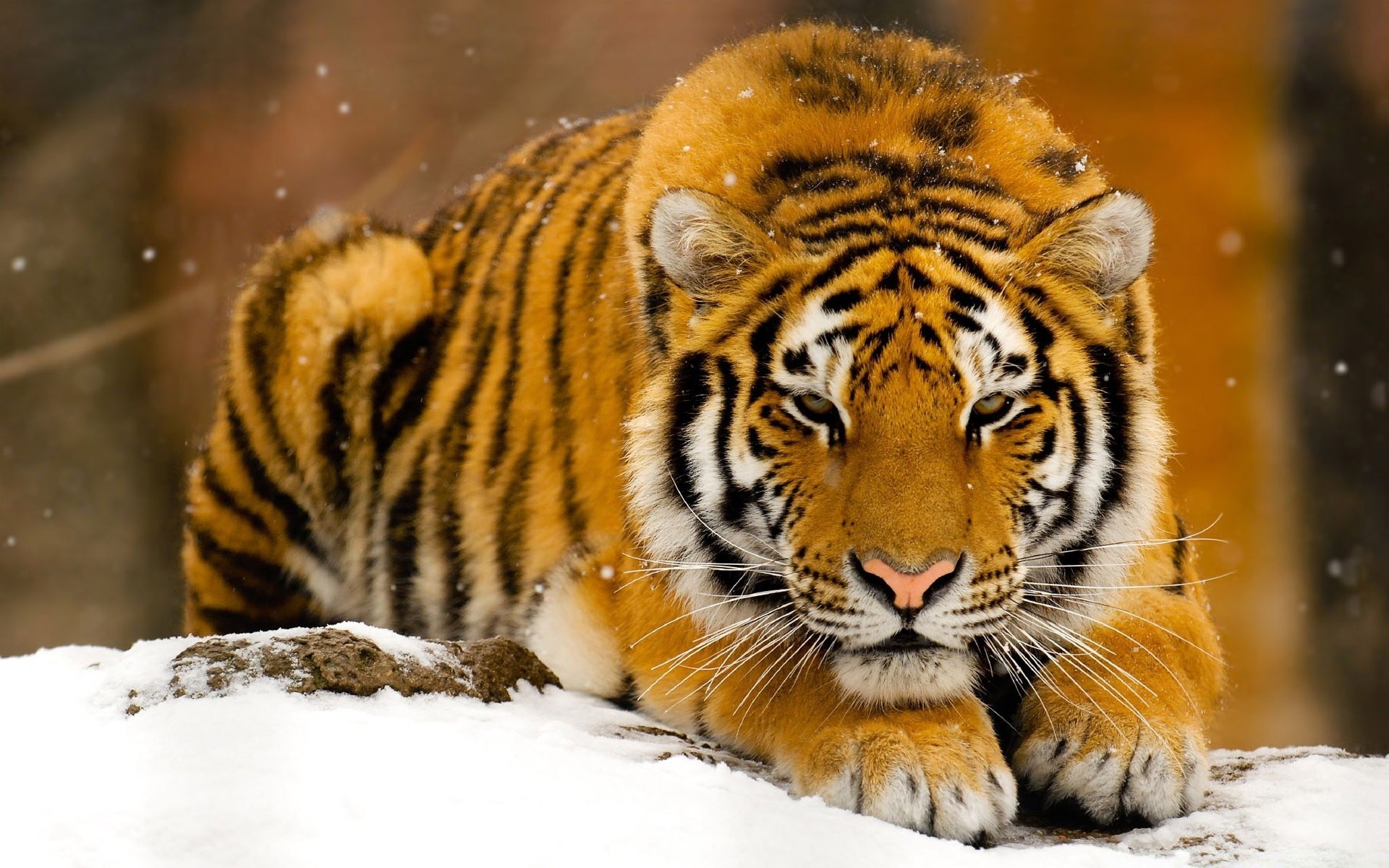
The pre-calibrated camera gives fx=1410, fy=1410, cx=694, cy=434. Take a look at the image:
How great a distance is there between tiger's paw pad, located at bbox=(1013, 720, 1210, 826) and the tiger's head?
0.44 feet

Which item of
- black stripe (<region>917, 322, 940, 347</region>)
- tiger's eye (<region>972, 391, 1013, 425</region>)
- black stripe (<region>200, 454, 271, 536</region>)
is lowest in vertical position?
black stripe (<region>200, 454, 271, 536</region>)

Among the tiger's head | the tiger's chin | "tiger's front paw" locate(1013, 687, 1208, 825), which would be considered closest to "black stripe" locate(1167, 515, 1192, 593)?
the tiger's head

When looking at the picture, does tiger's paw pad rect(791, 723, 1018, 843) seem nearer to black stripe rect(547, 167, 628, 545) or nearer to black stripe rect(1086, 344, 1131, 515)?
black stripe rect(1086, 344, 1131, 515)

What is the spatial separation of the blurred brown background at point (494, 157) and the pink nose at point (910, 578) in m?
3.34

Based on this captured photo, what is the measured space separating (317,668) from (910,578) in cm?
61

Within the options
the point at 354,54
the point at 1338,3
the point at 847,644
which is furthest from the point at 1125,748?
the point at 1338,3

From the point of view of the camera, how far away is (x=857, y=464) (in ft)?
5.07

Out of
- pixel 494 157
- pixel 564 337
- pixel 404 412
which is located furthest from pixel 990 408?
pixel 494 157

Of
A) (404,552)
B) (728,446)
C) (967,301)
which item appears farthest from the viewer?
(404,552)

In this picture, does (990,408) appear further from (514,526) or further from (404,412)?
(404,412)

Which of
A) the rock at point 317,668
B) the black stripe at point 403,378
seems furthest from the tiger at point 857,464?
the rock at point 317,668

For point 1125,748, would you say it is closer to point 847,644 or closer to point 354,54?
point 847,644

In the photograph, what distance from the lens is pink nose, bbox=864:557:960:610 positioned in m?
1.46

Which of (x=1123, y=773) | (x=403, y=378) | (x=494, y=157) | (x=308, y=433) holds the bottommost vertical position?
(x=1123, y=773)
